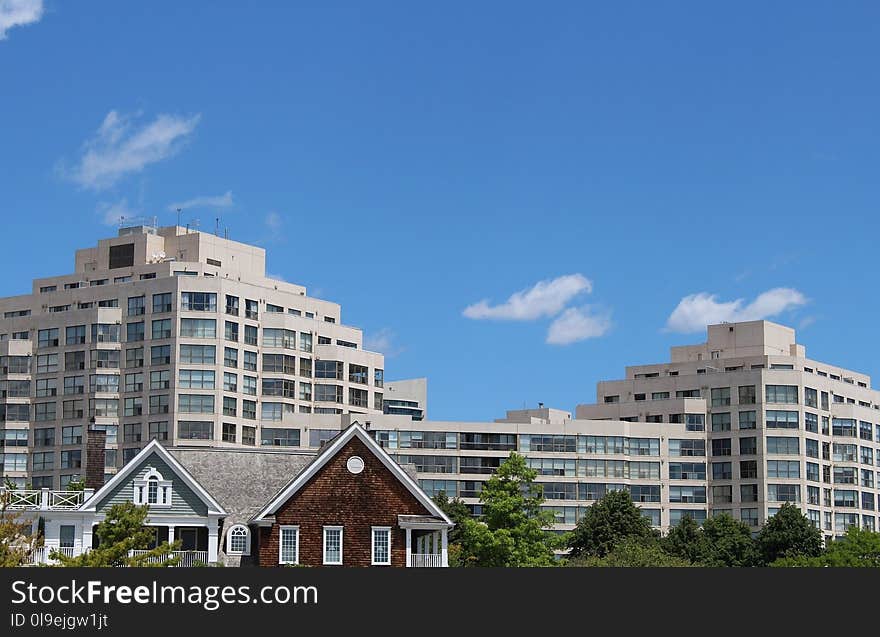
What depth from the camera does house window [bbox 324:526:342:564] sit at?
87.9 m

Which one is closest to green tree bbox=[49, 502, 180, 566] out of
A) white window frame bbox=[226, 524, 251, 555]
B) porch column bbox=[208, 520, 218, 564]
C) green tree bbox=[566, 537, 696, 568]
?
porch column bbox=[208, 520, 218, 564]

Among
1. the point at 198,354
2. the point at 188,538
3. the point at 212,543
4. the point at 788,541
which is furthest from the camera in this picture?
the point at 198,354

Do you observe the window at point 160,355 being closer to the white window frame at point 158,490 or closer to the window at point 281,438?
the window at point 281,438

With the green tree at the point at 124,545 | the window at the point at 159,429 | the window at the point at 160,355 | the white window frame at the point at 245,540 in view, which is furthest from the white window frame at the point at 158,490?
the window at the point at 160,355

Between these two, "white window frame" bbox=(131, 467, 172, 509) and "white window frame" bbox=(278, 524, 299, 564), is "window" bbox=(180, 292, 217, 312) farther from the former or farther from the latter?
"white window frame" bbox=(278, 524, 299, 564)

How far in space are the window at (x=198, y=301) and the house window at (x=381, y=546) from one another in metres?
112

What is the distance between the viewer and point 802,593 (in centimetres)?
4238

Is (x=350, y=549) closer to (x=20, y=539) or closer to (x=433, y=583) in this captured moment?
(x=20, y=539)

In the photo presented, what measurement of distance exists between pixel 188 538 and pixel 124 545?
1851 centimetres

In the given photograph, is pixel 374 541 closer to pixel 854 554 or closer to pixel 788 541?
pixel 854 554

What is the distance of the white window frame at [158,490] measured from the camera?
293ft

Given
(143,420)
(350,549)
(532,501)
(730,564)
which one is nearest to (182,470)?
(350,549)

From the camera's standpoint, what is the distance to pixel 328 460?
88.5 m

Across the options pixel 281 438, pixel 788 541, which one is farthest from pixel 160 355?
pixel 788 541
